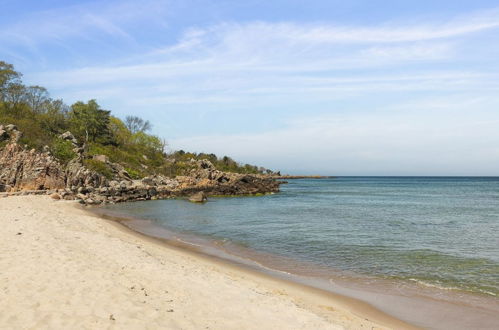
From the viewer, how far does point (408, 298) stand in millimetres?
12672

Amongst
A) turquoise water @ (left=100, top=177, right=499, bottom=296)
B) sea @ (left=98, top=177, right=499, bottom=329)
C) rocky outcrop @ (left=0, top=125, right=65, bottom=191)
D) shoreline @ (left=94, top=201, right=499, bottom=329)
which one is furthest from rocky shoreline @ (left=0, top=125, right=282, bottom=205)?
shoreline @ (left=94, top=201, right=499, bottom=329)

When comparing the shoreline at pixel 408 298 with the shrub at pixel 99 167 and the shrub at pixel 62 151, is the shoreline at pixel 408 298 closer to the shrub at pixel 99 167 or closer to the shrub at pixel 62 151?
the shrub at pixel 99 167

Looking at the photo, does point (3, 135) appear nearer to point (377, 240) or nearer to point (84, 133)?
point (84, 133)

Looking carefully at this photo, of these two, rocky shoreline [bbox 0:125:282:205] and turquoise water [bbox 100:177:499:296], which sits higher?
rocky shoreline [bbox 0:125:282:205]

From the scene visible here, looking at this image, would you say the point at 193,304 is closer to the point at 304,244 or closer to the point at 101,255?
the point at 101,255

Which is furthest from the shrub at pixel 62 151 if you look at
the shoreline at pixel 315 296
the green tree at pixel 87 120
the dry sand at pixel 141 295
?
the shoreline at pixel 315 296

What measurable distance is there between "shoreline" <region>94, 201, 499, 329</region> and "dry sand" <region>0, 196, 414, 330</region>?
28.0 inches

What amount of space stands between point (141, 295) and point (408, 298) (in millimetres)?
9264

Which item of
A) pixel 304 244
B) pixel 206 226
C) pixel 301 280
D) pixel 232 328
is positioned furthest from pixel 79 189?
pixel 232 328

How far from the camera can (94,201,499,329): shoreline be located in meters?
10.7

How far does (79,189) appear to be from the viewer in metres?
49.1

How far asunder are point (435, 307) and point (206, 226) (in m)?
20.9

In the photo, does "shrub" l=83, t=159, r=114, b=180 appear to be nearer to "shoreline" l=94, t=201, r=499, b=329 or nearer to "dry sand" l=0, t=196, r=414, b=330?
"dry sand" l=0, t=196, r=414, b=330

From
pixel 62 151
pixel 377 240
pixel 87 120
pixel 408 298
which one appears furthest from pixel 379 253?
pixel 87 120
